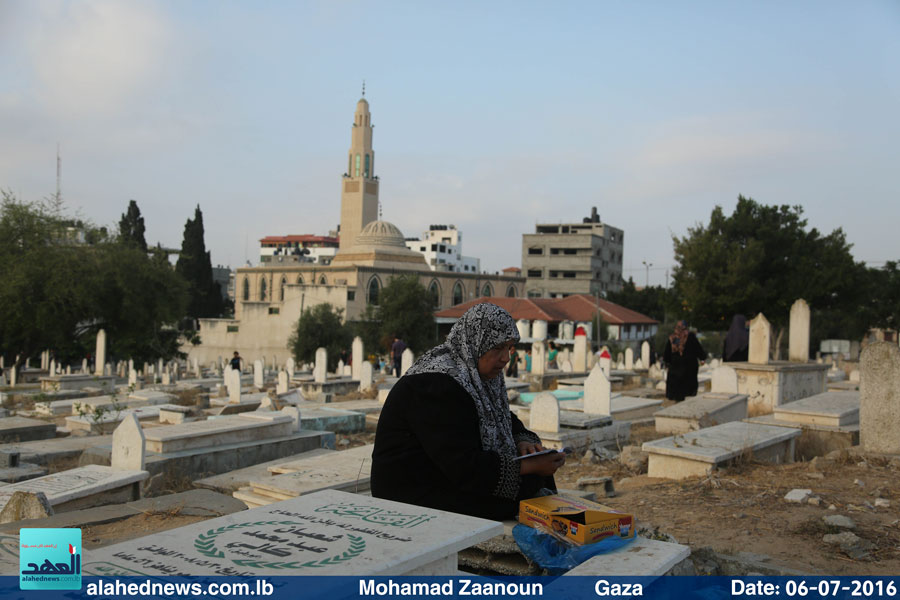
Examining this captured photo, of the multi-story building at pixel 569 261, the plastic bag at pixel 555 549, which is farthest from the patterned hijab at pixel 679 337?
the multi-story building at pixel 569 261

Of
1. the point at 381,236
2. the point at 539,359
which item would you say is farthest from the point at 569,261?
the point at 539,359

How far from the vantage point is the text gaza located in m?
2.30

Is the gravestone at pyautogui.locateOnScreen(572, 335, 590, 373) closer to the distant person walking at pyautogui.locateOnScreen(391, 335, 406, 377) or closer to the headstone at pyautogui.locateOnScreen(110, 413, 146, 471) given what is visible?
the distant person walking at pyautogui.locateOnScreen(391, 335, 406, 377)

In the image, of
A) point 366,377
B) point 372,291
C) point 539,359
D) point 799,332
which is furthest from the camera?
point 372,291

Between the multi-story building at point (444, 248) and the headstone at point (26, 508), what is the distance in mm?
72984

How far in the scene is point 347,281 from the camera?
169 feet

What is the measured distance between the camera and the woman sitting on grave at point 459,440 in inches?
114

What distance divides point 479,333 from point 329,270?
169 feet

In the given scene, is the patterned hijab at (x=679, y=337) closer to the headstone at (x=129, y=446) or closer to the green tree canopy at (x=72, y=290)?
the headstone at (x=129, y=446)

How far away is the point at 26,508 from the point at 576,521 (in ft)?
11.1

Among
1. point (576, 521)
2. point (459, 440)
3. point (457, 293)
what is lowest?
point (576, 521)

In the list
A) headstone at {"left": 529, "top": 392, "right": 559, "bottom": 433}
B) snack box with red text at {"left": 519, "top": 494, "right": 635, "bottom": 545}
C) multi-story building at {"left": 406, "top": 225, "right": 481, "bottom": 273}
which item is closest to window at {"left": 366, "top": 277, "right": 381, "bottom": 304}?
multi-story building at {"left": 406, "top": 225, "right": 481, "bottom": 273}

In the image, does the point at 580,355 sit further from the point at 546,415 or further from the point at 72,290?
the point at 72,290

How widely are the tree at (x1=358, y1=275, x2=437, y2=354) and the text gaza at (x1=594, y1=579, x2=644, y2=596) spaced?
3051 cm
